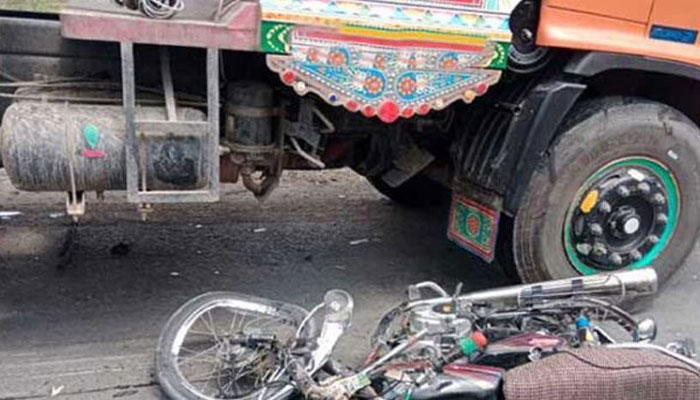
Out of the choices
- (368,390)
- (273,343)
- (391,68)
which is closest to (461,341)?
(368,390)

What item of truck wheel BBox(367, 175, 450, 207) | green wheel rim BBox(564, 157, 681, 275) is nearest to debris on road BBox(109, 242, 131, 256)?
truck wheel BBox(367, 175, 450, 207)

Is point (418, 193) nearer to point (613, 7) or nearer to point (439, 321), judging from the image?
point (613, 7)

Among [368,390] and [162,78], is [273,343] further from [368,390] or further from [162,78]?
[162,78]

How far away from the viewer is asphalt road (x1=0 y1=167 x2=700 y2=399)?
3.27 m

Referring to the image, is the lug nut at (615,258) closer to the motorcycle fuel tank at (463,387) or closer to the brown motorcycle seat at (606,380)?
the brown motorcycle seat at (606,380)

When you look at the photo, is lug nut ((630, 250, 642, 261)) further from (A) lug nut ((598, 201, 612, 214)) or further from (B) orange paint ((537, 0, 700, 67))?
(B) orange paint ((537, 0, 700, 67))

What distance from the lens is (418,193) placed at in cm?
517

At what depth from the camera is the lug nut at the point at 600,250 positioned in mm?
3695

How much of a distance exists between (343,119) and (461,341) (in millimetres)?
1220

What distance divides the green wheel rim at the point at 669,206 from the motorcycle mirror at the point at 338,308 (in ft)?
3.91

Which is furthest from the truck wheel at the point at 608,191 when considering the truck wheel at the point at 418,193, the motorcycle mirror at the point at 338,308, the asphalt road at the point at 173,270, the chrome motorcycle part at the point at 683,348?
the truck wheel at the point at 418,193

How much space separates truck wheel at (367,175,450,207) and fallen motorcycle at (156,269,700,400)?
172 cm

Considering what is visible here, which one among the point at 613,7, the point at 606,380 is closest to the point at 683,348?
the point at 606,380

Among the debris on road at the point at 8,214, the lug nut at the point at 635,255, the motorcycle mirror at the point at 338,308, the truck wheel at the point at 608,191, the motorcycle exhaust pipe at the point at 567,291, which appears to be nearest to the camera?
the motorcycle mirror at the point at 338,308
